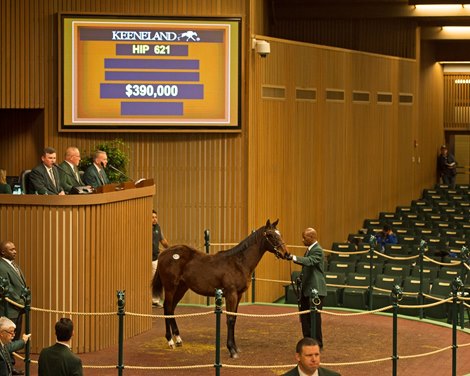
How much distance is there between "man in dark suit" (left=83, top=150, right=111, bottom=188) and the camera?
1578 centimetres

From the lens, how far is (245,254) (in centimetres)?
1464

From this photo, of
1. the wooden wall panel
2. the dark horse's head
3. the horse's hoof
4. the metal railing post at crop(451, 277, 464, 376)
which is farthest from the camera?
the wooden wall panel

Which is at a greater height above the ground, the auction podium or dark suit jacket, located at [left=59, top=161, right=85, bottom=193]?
dark suit jacket, located at [left=59, top=161, right=85, bottom=193]

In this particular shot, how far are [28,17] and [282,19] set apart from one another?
1076 cm

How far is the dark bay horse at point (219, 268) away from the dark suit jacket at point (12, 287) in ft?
7.55

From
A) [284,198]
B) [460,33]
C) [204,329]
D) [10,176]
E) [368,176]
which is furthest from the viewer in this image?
[460,33]

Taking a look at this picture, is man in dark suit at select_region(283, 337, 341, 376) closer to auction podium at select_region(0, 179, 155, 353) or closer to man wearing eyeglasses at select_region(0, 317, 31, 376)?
man wearing eyeglasses at select_region(0, 317, 31, 376)

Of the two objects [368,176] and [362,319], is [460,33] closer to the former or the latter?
[368,176]

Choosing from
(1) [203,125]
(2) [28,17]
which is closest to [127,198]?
(1) [203,125]

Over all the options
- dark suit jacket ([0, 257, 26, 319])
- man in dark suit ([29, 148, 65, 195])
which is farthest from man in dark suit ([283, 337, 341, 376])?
man in dark suit ([29, 148, 65, 195])

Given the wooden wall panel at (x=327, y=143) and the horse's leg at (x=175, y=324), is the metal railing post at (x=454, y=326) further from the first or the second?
the wooden wall panel at (x=327, y=143)

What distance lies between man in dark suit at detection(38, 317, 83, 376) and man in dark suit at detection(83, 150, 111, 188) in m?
6.55

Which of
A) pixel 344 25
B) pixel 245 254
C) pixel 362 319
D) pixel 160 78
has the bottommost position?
pixel 362 319

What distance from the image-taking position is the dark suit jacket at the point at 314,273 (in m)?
14.4
